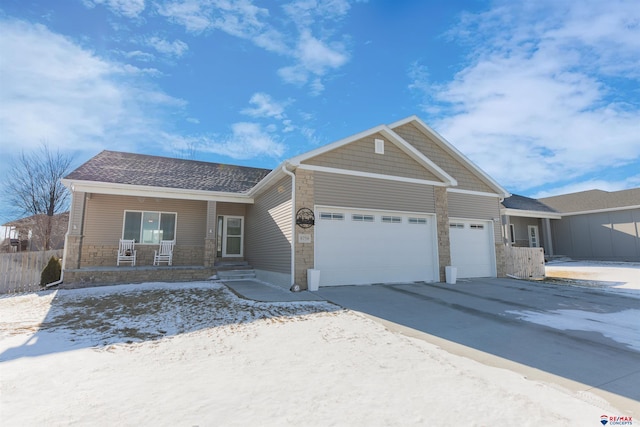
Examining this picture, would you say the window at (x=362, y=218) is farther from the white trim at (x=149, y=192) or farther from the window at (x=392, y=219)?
the white trim at (x=149, y=192)

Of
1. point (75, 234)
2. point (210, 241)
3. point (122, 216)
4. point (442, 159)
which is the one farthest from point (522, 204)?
point (75, 234)

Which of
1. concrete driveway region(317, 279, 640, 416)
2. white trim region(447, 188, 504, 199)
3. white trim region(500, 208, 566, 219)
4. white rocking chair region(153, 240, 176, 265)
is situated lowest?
concrete driveway region(317, 279, 640, 416)

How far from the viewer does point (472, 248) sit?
12227 mm

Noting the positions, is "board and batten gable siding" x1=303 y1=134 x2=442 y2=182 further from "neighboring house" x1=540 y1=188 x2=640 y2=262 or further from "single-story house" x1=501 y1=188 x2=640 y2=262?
"neighboring house" x1=540 y1=188 x2=640 y2=262

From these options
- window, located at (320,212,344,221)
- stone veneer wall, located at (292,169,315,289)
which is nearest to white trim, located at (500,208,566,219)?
window, located at (320,212,344,221)

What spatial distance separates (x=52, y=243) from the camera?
20453 mm

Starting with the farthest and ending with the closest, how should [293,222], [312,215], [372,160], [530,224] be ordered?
1. [530,224]
2. [372,160]
3. [312,215]
4. [293,222]

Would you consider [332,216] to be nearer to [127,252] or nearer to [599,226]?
[127,252]

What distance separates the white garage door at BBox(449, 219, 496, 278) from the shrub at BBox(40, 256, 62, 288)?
42.5 feet

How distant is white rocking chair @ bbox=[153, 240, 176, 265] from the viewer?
11758mm

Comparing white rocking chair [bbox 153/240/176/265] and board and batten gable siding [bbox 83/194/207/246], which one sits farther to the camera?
white rocking chair [bbox 153/240/176/265]

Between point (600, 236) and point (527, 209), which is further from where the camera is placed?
point (600, 236)

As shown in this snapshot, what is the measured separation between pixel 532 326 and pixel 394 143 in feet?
21.9

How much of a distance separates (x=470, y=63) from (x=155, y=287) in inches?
480
